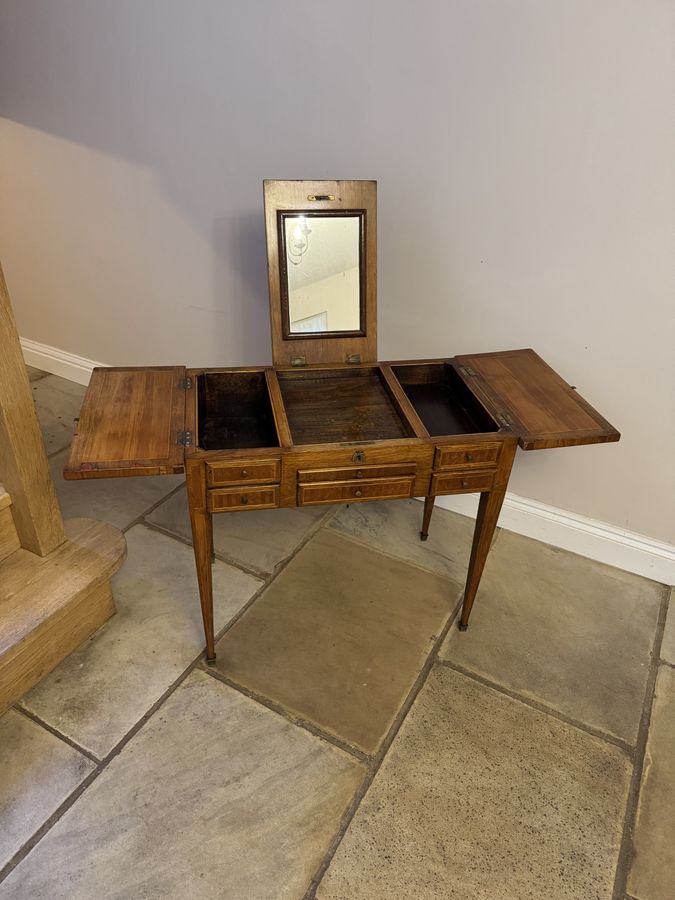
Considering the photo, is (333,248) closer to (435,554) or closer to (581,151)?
(581,151)

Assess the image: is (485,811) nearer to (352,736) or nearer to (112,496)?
(352,736)

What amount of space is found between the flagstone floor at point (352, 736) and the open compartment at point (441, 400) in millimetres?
696

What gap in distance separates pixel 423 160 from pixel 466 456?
1.03 m

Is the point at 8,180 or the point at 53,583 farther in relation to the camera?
the point at 8,180

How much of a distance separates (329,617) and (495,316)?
1.17 meters

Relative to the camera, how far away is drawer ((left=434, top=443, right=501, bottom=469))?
145 cm

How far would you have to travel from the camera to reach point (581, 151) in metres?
1.67

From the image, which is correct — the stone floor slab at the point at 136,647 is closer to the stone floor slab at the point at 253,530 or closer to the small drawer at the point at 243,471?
the stone floor slab at the point at 253,530

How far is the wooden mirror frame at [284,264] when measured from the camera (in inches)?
62.4

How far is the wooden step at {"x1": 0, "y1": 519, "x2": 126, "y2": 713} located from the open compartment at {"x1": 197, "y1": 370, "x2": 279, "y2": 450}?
1.89ft

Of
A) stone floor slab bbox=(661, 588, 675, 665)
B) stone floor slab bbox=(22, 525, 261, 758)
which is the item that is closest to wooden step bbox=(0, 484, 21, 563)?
stone floor slab bbox=(22, 525, 261, 758)

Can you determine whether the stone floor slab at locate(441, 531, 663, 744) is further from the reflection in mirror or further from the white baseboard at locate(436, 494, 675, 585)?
the reflection in mirror

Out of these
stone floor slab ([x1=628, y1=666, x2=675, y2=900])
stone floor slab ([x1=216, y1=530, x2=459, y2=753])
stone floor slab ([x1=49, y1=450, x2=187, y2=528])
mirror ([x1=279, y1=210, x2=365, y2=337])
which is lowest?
stone floor slab ([x1=628, y1=666, x2=675, y2=900])

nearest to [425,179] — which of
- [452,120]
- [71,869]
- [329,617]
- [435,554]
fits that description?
[452,120]
